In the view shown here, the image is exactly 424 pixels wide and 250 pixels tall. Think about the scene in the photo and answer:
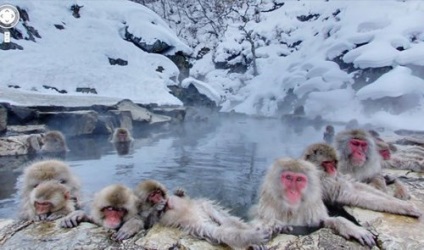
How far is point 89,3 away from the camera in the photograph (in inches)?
698

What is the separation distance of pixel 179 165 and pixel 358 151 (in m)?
3.36

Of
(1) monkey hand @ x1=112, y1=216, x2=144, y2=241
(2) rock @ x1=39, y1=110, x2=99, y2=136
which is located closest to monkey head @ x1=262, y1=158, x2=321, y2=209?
(1) monkey hand @ x1=112, y1=216, x2=144, y2=241

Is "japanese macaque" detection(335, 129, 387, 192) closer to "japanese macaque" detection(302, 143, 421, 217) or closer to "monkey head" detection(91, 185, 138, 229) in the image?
"japanese macaque" detection(302, 143, 421, 217)

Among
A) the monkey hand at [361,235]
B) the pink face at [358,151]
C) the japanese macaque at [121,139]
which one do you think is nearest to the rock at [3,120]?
the japanese macaque at [121,139]

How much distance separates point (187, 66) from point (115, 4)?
4.27m

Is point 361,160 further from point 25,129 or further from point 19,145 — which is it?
point 25,129

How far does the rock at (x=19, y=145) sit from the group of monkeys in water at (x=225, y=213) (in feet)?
14.0

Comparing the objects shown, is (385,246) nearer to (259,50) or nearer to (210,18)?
(259,50)

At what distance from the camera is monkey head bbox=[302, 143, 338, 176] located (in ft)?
8.87

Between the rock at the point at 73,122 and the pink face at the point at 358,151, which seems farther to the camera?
the rock at the point at 73,122

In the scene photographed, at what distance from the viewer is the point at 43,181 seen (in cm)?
277

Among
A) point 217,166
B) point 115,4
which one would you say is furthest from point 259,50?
point 217,166

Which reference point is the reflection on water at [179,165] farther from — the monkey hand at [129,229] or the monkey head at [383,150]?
the monkey head at [383,150]

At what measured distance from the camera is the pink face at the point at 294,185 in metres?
2.35
